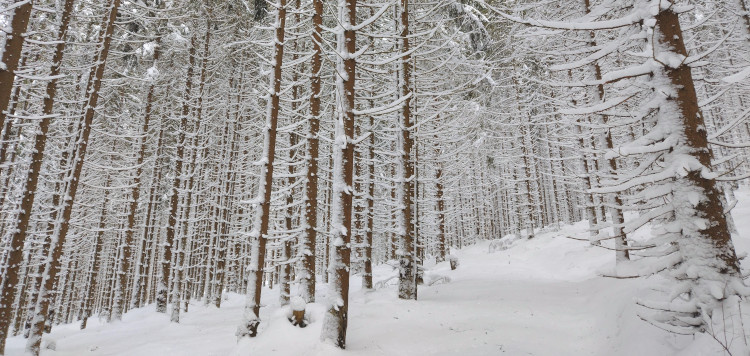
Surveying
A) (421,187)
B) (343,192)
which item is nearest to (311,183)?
(343,192)

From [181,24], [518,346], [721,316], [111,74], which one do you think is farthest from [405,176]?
[111,74]

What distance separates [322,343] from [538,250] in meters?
16.6

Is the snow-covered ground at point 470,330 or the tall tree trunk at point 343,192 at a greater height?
the tall tree trunk at point 343,192

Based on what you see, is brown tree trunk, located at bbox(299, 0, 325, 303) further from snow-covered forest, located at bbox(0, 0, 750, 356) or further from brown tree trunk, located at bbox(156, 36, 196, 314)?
brown tree trunk, located at bbox(156, 36, 196, 314)

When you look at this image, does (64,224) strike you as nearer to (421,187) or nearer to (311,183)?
(311,183)

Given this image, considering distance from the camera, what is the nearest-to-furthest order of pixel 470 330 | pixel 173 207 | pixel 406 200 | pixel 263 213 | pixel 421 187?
pixel 470 330
pixel 263 213
pixel 406 200
pixel 173 207
pixel 421 187

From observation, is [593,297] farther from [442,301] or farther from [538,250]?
[538,250]

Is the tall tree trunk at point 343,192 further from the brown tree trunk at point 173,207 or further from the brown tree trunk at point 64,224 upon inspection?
the brown tree trunk at point 173,207

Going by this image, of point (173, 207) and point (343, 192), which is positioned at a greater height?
point (173, 207)

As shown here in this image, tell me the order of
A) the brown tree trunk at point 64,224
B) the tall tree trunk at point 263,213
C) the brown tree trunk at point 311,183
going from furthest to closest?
1. the brown tree trunk at point 311,183
2. the brown tree trunk at point 64,224
3. the tall tree trunk at point 263,213

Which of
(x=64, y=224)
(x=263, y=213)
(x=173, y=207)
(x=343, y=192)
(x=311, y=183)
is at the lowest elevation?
(x=64, y=224)

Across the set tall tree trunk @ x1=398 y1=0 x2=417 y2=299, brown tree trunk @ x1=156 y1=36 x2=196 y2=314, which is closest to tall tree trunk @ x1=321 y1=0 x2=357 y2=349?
tall tree trunk @ x1=398 y1=0 x2=417 y2=299

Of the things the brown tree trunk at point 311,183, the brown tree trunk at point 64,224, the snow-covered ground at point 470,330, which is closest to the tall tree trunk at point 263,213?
the snow-covered ground at point 470,330

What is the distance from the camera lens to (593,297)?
832 cm
